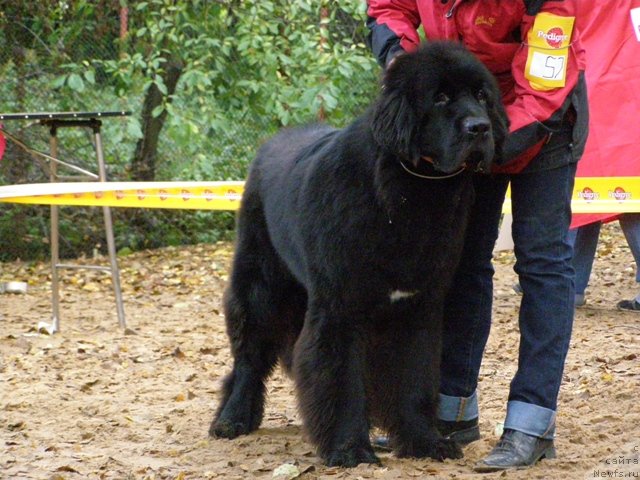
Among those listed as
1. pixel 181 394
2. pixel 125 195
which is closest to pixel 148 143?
pixel 125 195

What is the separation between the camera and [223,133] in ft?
30.7

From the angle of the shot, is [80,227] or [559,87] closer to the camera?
[559,87]

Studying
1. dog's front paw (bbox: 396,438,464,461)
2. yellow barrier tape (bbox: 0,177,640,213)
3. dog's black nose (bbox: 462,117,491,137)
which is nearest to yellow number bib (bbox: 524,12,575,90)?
dog's black nose (bbox: 462,117,491,137)

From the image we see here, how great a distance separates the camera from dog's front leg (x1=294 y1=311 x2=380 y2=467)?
354 centimetres

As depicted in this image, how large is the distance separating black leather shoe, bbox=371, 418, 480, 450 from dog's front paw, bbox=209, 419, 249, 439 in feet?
1.95

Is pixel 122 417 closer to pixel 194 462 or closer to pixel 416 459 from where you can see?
pixel 194 462

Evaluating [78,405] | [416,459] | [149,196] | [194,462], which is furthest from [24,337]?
[416,459]

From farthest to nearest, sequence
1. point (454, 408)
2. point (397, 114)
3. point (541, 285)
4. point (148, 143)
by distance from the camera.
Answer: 1. point (148, 143)
2. point (454, 408)
3. point (541, 285)
4. point (397, 114)

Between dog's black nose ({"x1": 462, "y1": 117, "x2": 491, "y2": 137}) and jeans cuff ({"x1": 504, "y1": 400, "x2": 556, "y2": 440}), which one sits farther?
jeans cuff ({"x1": 504, "y1": 400, "x2": 556, "y2": 440})

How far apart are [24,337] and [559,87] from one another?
4.33 metres

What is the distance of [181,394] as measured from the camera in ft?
16.5

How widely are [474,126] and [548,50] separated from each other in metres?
0.41

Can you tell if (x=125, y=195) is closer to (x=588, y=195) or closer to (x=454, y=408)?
(x=588, y=195)

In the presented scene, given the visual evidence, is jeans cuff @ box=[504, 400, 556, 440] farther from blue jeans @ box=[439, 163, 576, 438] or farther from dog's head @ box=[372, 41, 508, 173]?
dog's head @ box=[372, 41, 508, 173]
